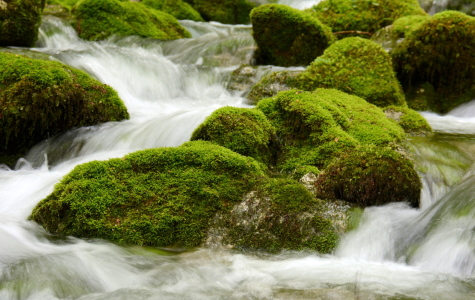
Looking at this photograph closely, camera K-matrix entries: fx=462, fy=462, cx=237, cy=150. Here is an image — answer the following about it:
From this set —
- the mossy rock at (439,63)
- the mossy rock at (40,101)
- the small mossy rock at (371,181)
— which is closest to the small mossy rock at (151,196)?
the small mossy rock at (371,181)

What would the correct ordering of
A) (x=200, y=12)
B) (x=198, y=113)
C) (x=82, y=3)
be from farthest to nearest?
(x=200, y=12)
(x=82, y=3)
(x=198, y=113)

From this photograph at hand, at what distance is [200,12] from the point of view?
1906 centimetres

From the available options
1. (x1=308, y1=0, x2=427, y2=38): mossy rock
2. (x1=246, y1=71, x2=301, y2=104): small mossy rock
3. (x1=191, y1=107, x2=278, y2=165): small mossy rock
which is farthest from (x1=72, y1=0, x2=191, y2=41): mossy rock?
(x1=191, y1=107, x2=278, y2=165): small mossy rock

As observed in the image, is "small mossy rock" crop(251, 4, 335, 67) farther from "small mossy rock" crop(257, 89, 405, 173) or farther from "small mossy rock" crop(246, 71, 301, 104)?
"small mossy rock" crop(257, 89, 405, 173)

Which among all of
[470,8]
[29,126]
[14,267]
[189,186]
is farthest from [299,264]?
[470,8]

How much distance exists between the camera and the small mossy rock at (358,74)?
834cm

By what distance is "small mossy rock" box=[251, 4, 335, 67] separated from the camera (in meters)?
10.5

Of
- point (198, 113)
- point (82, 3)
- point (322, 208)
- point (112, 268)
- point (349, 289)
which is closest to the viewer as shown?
point (349, 289)

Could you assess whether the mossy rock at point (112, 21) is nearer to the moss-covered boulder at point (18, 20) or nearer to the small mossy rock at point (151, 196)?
the moss-covered boulder at point (18, 20)

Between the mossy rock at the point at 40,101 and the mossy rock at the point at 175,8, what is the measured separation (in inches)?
428

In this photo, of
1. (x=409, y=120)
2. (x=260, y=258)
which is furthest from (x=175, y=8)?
(x=260, y=258)

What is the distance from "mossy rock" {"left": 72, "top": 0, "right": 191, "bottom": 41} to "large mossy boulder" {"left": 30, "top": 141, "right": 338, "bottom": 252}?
9.19 meters

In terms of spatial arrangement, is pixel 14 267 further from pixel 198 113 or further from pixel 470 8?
pixel 470 8

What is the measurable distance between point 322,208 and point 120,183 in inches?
79.4
